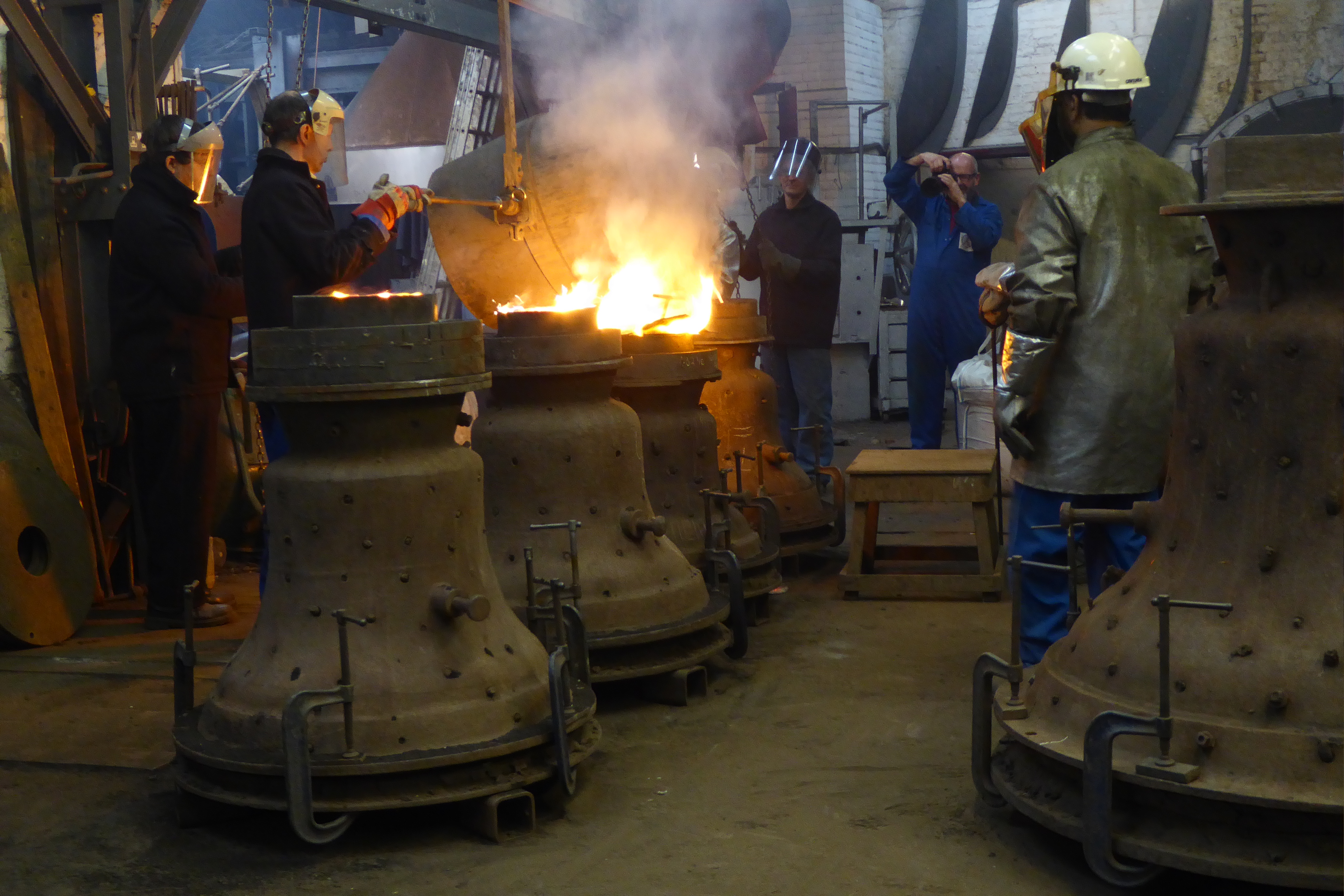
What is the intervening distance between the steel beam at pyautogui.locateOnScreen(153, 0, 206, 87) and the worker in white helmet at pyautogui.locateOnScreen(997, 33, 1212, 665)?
390 centimetres

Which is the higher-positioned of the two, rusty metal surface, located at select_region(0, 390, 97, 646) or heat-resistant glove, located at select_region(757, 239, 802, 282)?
heat-resistant glove, located at select_region(757, 239, 802, 282)

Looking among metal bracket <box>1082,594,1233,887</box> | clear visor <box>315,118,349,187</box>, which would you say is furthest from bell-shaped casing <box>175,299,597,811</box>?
clear visor <box>315,118,349,187</box>

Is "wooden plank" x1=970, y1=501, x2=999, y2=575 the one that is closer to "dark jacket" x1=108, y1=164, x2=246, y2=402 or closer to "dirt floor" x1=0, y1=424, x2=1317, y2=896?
"dirt floor" x1=0, y1=424, x2=1317, y2=896

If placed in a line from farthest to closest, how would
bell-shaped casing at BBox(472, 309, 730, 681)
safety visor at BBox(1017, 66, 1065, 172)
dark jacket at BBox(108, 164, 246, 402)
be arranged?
dark jacket at BBox(108, 164, 246, 402)
bell-shaped casing at BBox(472, 309, 730, 681)
safety visor at BBox(1017, 66, 1065, 172)

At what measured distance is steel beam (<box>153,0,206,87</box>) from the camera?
19.6ft

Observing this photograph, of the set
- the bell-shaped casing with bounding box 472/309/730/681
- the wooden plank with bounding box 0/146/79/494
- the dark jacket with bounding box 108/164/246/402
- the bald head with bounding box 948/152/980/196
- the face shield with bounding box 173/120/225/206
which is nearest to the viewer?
the bell-shaped casing with bounding box 472/309/730/681

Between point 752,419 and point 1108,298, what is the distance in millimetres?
2503

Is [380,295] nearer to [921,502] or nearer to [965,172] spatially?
[921,502]

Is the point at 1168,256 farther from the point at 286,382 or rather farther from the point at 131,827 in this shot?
the point at 131,827

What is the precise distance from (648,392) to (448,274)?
168 centimetres

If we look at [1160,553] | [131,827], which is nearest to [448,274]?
[131,827]

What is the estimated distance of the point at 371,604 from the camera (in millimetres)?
3346

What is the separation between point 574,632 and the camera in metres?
3.73

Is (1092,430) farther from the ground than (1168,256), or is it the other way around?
(1168,256)
